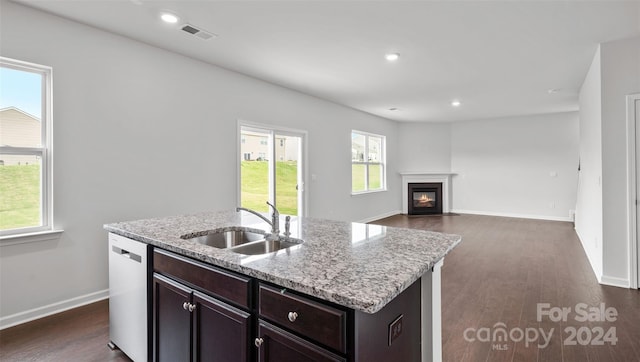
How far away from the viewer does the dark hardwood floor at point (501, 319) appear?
2123 millimetres

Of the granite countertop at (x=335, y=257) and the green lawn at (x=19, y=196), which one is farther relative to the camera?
the green lawn at (x=19, y=196)

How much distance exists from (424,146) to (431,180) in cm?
98

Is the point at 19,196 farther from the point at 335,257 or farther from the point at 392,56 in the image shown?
the point at 392,56

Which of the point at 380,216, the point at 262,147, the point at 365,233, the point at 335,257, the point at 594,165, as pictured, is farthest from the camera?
the point at 380,216

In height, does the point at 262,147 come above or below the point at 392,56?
below

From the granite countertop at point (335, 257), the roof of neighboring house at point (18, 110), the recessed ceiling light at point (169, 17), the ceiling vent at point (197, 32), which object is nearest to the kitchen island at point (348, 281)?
the granite countertop at point (335, 257)

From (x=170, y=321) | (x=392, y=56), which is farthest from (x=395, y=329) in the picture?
(x=392, y=56)

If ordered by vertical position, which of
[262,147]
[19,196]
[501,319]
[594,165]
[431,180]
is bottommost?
[501,319]

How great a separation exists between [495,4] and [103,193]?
3825 millimetres

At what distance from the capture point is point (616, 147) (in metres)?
3.22

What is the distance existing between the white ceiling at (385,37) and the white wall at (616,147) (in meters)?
0.23

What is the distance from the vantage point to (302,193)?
17.1ft

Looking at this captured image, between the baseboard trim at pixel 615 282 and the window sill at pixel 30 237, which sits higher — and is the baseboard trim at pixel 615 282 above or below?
below

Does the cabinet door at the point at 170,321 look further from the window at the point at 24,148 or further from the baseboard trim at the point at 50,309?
the window at the point at 24,148
